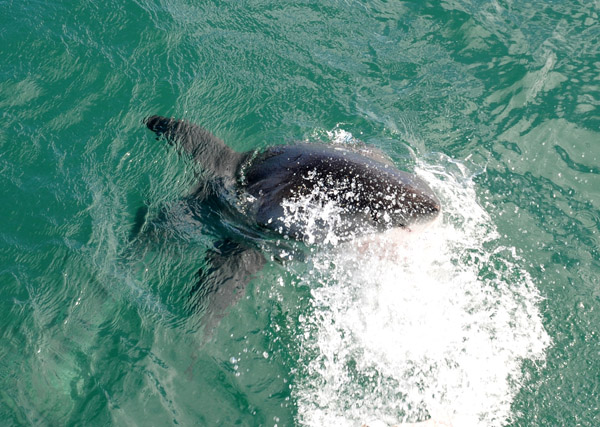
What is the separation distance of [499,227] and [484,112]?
7.80 feet

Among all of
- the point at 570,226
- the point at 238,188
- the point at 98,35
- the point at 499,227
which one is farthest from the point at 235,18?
the point at 570,226

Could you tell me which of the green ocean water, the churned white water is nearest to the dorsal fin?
the green ocean water

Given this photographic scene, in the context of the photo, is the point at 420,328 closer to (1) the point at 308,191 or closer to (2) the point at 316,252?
(2) the point at 316,252

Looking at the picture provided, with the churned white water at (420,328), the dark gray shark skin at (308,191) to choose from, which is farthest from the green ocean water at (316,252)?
the dark gray shark skin at (308,191)

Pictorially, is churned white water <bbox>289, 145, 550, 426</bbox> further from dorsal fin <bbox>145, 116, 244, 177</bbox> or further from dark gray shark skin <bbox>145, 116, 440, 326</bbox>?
dorsal fin <bbox>145, 116, 244, 177</bbox>

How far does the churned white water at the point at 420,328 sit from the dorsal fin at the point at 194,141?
5.82 feet

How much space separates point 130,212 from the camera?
719 centimetres

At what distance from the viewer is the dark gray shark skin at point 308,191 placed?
18.7ft

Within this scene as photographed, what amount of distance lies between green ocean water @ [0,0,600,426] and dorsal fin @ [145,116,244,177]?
21 cm

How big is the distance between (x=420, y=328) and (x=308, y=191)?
6.57 feet

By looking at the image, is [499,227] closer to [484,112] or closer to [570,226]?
[570,226]

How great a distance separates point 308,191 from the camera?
5.95 m

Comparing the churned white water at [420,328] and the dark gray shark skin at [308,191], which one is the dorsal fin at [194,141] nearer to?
the dark gray shark skin at [308,191]

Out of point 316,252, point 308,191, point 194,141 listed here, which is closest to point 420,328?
point 316,252
